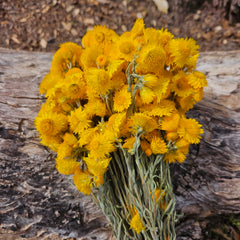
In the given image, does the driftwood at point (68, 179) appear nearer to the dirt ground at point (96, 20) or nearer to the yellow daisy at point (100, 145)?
the yellow daisy at point (100, 145)

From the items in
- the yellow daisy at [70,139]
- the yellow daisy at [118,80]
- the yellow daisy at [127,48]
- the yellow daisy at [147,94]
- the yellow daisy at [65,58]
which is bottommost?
the yellow daisy at [70,139]

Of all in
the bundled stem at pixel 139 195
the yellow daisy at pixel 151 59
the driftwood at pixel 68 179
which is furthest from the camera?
the driftwood at pixel 68 179

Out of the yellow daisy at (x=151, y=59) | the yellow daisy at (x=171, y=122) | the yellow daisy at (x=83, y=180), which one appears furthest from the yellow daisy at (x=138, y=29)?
the yellow daisy at (x=83, y=180)

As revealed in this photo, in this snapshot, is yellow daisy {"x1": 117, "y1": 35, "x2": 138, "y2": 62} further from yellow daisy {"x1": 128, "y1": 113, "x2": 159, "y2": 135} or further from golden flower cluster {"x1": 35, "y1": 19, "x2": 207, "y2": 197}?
yellow daisy {"x1": 128, "y1": 113, "x2": 159, "y2": 135}

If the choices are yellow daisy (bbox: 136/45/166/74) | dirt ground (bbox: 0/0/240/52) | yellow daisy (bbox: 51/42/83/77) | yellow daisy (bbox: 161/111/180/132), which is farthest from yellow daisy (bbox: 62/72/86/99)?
dirt ground (bbox: 0/0/240/52)

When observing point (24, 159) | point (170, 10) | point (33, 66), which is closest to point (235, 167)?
point (24, 159)

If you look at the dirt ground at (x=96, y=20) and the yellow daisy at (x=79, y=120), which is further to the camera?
the dirt ground at (x=96, y=20)
